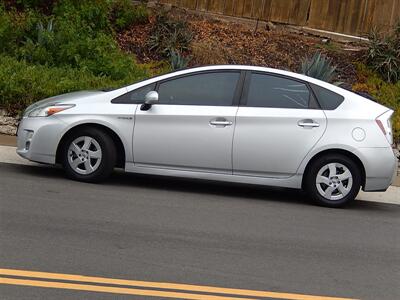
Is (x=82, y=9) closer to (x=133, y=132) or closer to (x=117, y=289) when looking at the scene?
(x=133, y=132)

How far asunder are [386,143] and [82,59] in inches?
240

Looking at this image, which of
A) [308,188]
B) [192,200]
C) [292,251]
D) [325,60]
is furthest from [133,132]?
[325,60]

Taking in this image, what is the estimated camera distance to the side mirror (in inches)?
354

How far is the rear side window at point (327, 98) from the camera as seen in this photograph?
927 centimetres

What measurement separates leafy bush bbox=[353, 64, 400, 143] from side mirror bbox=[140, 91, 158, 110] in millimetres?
4937

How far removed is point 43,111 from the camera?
922cm

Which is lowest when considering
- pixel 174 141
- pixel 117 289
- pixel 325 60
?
pixel 117 289

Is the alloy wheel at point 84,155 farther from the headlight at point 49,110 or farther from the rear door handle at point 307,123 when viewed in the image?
the rear door handle at point 307,123

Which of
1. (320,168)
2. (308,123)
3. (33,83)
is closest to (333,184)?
(320,168)

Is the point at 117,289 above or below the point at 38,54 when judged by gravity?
below

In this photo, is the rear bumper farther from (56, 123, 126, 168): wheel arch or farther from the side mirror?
(56, 123, 126, 168): wheel arch

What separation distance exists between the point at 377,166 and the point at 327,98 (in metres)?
0.98

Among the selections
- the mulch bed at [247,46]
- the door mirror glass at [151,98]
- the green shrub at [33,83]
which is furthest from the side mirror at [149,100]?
the mulch bed at [247,46]

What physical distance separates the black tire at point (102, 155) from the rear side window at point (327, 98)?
2.45 meters
